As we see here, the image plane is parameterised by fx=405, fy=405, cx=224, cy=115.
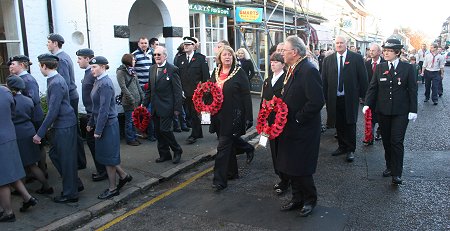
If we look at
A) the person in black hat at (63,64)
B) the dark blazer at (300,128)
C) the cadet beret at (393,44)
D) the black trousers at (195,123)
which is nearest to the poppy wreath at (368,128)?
the cadet beret at (393,44)

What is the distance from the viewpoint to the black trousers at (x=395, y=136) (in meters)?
5.60

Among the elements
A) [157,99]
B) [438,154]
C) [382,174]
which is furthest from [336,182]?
[157,99]

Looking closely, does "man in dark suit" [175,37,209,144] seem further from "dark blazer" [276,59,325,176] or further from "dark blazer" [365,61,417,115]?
"dark blazer" [276,59,325,176]

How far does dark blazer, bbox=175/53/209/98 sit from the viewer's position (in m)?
8.19

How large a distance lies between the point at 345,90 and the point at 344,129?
0.69 meters

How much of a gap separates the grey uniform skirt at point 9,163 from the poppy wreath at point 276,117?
279cm

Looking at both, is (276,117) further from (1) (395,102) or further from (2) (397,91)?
(2) (397,91)

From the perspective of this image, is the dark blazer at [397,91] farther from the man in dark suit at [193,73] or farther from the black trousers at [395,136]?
the man in dark suit at [193,73]

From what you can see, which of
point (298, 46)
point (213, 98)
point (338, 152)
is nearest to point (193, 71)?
point (213, 98)

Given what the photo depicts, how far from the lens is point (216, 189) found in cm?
565

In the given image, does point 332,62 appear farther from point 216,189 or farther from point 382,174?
point 216,189

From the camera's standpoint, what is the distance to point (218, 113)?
5.71 m

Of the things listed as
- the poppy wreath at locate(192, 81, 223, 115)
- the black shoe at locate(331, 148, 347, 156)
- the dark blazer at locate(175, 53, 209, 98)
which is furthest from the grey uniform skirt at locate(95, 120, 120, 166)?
the black shoe at locate(331, 148, 347, 156)

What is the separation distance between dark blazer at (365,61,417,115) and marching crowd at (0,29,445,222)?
0.6 inches
